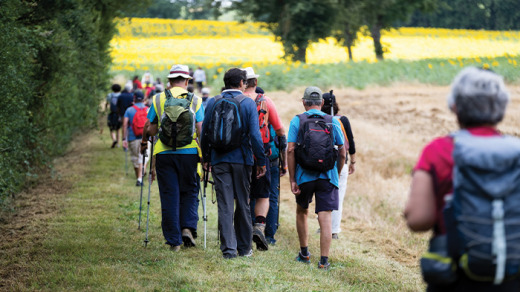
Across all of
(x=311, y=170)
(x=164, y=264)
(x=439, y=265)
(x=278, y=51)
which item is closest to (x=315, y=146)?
(x=311, y=170)

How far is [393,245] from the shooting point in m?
10.5

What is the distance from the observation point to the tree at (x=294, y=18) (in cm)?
4338

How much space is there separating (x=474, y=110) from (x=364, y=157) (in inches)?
559

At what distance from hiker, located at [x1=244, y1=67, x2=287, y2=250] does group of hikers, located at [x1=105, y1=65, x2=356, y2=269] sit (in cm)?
1

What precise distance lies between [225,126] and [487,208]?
4639 millimetres

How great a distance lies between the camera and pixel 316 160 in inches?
310

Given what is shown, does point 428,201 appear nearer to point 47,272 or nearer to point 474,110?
point 474,110

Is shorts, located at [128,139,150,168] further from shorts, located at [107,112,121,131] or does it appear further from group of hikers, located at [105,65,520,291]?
shorts, located at [107,112,121,131]

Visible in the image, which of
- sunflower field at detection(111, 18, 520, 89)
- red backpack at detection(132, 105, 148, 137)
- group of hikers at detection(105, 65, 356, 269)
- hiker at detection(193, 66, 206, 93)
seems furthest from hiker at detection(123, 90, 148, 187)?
hiker at detection(193, 66, 206, 93)

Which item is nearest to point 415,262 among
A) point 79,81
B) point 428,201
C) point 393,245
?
point 393,245

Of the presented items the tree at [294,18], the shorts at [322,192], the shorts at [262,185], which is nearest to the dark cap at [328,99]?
the shorts at [262,185]

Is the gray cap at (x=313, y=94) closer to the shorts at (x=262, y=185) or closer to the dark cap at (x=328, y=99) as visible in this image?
the shorts at (x=262, y=185)

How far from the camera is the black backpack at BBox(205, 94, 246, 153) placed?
7926 millimetres

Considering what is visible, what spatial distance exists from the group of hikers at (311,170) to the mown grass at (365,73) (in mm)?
26445
